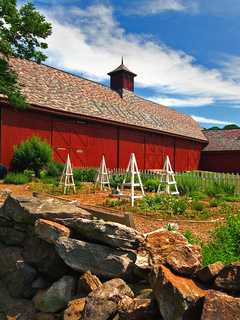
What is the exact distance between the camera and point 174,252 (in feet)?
14.5

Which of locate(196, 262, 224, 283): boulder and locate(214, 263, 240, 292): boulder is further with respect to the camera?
locate(196, 262, 224, 283): boulder

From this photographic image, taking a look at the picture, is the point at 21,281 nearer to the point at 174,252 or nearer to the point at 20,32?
the point at 174,252

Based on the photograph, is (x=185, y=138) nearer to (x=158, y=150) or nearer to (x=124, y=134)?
(x=158, y=150)

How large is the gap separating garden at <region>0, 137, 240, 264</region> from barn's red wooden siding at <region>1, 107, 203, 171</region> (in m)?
1.00

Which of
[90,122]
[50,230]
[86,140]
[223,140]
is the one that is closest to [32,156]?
[86,140]

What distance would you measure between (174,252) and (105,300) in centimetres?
107

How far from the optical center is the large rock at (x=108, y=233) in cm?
512

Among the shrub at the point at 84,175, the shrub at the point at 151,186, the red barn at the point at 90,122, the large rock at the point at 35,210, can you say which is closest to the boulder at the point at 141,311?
the large rock at the point at 35,210

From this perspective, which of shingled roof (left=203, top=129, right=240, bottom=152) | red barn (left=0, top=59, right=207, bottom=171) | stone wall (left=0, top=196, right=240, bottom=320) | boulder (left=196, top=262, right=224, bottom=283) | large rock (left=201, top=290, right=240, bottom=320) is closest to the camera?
large rock (left=201, top=290, right=240, bottom=320)

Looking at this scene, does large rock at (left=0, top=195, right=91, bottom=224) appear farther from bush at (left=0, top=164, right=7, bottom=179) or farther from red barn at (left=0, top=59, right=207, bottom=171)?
red barn at (left=0, top=59, right=207, bottom=171)

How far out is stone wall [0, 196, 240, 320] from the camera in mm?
3684

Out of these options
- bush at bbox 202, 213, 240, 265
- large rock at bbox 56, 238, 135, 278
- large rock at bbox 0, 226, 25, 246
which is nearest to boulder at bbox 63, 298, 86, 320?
large rock at bbox 56, 238, 135, 278

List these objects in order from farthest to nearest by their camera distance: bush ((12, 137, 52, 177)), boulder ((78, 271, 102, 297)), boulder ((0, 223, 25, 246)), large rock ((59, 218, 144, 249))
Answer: bush ((12, 137, 52, 177)), boulder ((0, 223, 25, 246)), large rock ((59, 218, 144, 249)), boulder ((78, 271, 102, 297))

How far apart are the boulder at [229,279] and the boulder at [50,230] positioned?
8.89 feet
